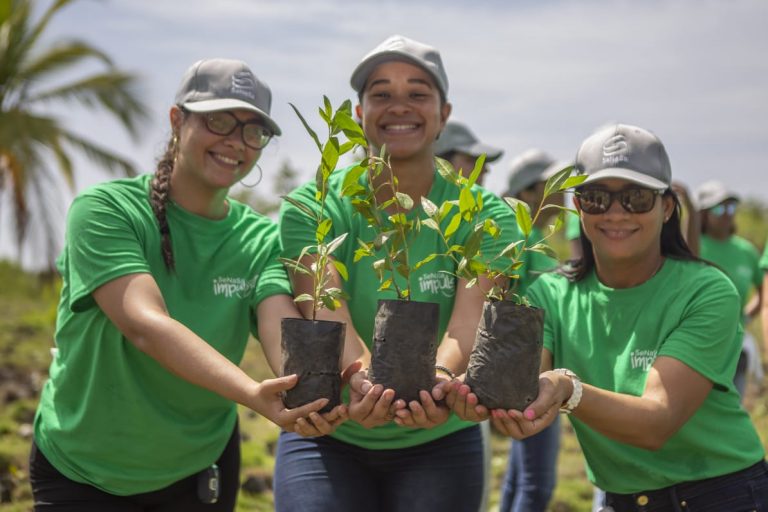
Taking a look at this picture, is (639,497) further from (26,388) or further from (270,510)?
(26,388)

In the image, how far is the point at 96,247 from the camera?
2568 mm

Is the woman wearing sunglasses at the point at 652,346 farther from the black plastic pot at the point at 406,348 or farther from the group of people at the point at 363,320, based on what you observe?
the black plastic pot at the point at 406,348

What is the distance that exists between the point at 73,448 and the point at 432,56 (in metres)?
1.61

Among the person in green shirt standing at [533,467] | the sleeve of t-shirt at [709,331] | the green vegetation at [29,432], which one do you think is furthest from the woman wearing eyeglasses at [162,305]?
the green vegetation at [29,432]

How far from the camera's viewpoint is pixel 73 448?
268cm

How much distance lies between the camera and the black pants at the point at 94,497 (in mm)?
2684

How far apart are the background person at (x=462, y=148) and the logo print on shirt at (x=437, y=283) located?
2043mm

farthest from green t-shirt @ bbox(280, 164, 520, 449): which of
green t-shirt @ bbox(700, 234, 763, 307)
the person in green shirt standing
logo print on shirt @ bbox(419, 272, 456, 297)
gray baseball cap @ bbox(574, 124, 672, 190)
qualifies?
green t-shirt @ bbox(700, 234, 763, 307)

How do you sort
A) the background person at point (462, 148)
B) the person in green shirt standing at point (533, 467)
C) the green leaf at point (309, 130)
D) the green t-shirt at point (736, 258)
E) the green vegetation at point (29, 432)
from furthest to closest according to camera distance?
1. the green t-shirt at point (736, 258)
2. the green vegetation at point (29, 432)
3. the background person at point (462, 148)
4. the person in green shirt standing at point (533, 467)
5. the green leaf at point (309, 130)

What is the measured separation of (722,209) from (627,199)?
4.09 meters

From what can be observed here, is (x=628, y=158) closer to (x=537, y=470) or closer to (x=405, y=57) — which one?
(x=405, y=57)

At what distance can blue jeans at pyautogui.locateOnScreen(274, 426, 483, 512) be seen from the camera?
263cm

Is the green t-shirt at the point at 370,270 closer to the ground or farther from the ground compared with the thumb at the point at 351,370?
farther from the ground

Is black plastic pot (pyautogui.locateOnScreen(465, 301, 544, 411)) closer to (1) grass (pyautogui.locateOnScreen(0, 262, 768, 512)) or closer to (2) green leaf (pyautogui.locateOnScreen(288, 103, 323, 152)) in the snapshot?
(2) green leaf (pyautogui.locateOnScreen(288, 103, 323, 152))
